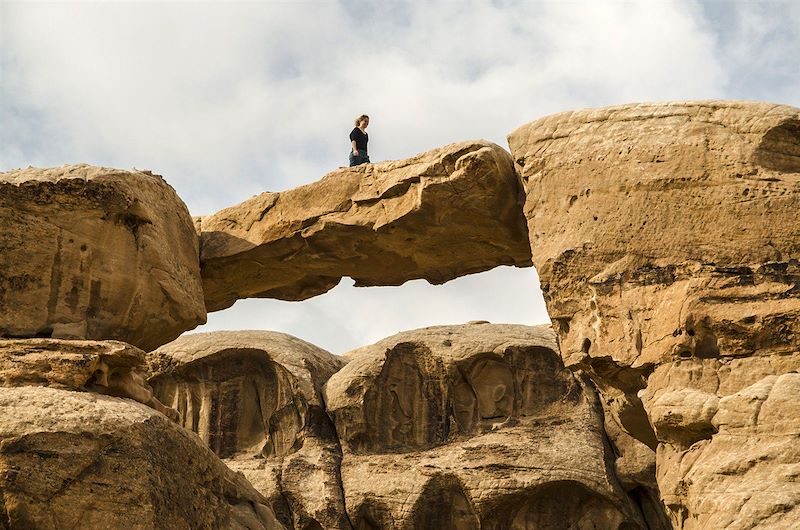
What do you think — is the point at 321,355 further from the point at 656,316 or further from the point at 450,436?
the point at 656,316

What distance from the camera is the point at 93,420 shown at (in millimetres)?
10797

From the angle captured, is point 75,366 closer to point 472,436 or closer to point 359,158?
point 359,158

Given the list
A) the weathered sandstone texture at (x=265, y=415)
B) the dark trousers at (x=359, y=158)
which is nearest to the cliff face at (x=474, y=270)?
the dark trousers at (x=359, y=158)

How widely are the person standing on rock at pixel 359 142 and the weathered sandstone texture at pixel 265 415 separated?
4.85 meters

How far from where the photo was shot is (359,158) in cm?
1498

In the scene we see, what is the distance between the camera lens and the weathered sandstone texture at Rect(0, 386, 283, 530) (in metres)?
10.4

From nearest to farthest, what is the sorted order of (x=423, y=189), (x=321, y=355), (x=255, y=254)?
(x=423, y=189) < (x=255, y=254) < (x=321, y=355)

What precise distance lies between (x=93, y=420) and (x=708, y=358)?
4650 mm

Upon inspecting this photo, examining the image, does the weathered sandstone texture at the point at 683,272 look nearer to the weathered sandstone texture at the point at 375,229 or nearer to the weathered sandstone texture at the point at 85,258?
the weathered sandstone texture at the point at 375,229

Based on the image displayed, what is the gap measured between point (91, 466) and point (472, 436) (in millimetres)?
8731

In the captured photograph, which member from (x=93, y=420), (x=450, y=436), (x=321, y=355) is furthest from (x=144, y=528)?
(x=321, y=355)

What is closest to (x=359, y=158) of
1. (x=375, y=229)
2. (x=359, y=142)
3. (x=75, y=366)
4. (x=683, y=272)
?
(x=359, y=142)

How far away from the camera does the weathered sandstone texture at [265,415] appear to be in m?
18.7

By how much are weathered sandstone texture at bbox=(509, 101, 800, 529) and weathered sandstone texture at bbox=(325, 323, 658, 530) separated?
544 centimetres
